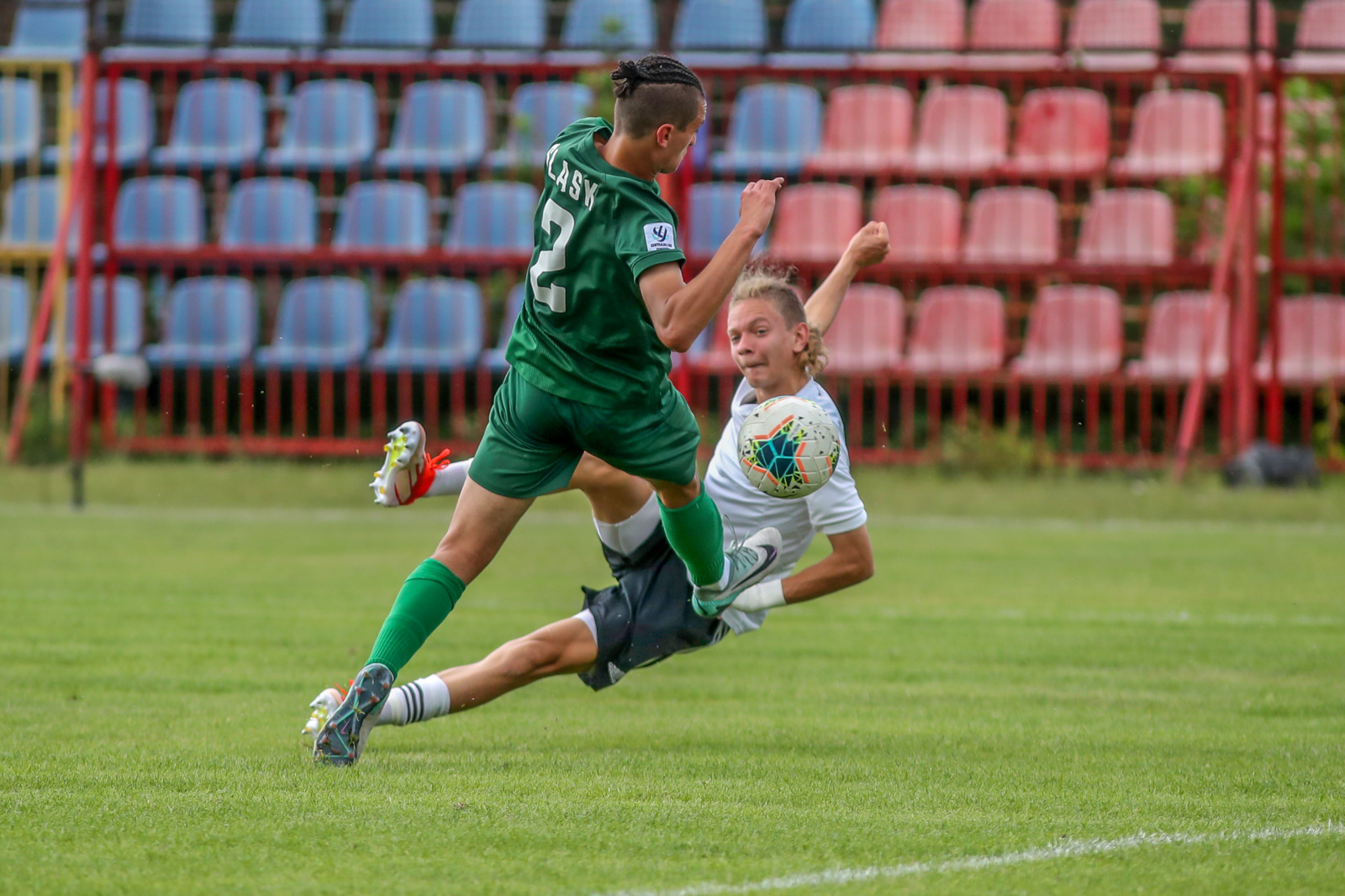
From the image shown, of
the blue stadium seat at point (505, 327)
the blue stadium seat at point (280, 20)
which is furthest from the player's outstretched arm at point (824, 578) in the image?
the blue stadium seat at point (280, 20)

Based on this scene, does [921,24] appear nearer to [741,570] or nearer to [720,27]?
[720,27]

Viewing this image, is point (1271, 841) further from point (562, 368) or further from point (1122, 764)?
point (562, 368)

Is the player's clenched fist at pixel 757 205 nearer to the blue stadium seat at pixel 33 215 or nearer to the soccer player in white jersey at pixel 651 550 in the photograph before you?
the soccer player in white jersey at pixel 651 550

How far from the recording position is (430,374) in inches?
545

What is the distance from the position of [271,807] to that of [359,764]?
2.02 ft

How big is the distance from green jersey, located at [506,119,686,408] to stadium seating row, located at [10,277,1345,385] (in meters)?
8.93

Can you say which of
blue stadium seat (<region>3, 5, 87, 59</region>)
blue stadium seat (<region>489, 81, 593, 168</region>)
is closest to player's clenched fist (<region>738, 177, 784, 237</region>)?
blue stadium seat (<region>489, 81, 593, 168</region>)

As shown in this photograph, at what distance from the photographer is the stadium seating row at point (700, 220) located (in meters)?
14.4

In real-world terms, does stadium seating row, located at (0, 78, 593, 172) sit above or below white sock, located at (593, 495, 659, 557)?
above

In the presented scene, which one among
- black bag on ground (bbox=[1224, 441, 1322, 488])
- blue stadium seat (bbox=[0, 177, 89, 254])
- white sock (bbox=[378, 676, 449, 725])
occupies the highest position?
blue stadium seat (bbox=[0, 177, 89, 254])

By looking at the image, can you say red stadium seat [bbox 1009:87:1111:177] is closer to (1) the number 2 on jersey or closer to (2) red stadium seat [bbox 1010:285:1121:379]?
(2) red stadium seat [bbox 1010:285:1121:379]

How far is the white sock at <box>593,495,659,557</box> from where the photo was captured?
4.95 m

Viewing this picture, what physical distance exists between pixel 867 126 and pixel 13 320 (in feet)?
25.9

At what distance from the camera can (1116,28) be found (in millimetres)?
16109
